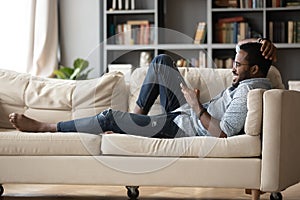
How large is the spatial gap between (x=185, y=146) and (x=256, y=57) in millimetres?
659

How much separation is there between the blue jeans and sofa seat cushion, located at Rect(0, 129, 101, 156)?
0.42ft

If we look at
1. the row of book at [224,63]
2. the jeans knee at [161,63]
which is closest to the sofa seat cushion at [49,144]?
the jeans knee at [161,63]

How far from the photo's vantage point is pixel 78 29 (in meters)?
6.27

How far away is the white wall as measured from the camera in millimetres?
6234

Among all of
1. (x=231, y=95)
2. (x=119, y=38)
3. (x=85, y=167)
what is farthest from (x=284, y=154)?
(x=119, y=38)

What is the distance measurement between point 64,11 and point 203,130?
329cm

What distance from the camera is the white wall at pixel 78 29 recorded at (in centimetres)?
623

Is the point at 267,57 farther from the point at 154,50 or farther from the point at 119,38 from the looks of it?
the point at 119,38

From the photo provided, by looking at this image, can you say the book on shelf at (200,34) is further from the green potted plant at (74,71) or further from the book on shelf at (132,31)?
the green potted plant at (74,71)

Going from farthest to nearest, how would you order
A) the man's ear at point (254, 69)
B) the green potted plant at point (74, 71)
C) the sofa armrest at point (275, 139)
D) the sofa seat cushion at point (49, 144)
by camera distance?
1. the green potted plant at point (74, 71)
2. the man's ear at point (254, 69)
3. the sofa seat cushion at point (49, 144)
4. the sofa armrest at point (275, 139)

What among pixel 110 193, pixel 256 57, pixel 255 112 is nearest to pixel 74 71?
pixel 110 193

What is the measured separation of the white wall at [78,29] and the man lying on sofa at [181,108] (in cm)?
271

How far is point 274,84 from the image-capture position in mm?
3686

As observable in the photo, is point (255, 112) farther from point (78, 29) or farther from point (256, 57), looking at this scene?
point (78, 29)
